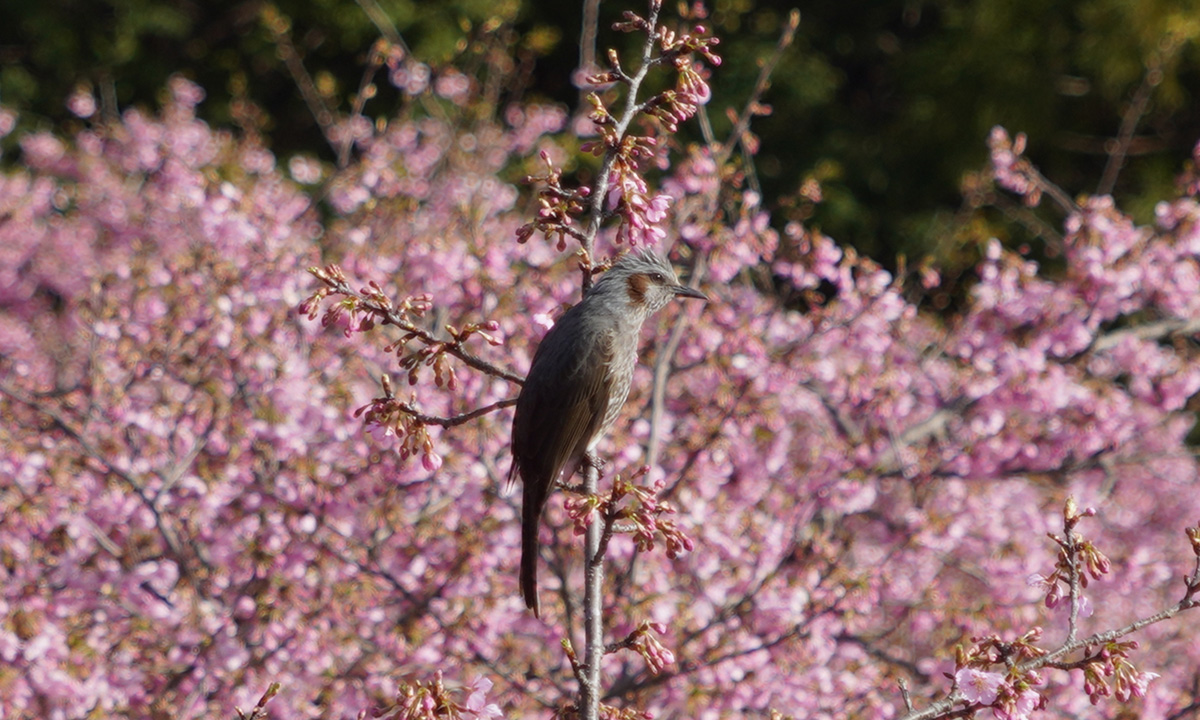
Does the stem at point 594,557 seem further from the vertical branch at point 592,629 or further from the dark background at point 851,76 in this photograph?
the dark background at point 851,76

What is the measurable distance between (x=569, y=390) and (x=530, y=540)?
0.30 m

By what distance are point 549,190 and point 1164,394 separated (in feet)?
11.4

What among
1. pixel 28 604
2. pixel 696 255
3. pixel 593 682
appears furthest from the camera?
pixel 696 255

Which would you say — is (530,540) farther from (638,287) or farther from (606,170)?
(606,170)

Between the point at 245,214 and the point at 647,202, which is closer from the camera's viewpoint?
the point at 647,202

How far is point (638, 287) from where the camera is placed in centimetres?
225

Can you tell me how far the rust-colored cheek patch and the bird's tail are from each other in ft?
1.45

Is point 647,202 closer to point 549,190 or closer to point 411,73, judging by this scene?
point 549,190

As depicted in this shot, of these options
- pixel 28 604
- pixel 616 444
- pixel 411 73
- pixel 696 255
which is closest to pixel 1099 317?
pixel 696 255

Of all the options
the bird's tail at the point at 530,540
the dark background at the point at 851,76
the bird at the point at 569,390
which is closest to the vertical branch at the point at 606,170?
the bird at the point at 569,390

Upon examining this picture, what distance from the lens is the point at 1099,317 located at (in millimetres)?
4289

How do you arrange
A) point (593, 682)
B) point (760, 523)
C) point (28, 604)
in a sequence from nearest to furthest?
point (593, 682) < point (28, 604) < point (760, 523)

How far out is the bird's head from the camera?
7.22ft

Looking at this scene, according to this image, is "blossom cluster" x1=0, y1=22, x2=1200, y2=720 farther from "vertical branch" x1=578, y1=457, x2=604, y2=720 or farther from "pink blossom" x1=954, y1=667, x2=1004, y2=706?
"pink blossom" x1=954, y1=667, x2=1004, y2=706
